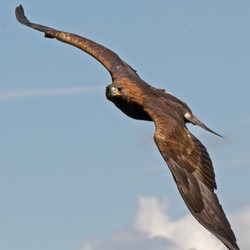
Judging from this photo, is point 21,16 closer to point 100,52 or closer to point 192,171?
point 100,52

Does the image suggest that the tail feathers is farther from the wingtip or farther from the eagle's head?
the wingtip

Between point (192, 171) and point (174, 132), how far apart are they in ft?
2.64

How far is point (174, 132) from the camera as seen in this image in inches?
845

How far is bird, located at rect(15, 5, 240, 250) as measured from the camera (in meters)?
20.2

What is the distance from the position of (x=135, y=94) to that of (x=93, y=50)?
2.20m

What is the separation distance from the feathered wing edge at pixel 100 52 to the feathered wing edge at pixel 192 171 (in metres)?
2.22

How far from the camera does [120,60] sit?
2483 cm

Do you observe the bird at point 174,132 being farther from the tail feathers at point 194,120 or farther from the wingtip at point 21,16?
the wingtip at point 21,16

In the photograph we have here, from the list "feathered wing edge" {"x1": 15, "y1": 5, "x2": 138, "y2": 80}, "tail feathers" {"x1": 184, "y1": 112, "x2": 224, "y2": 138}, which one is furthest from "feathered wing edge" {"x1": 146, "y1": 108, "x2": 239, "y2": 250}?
"feathered wing edge" {"x1": 15, "y1": 5, "x2": 138, "y2": 80}

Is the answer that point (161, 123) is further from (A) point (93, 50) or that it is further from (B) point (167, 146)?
(A) point (93, 50)

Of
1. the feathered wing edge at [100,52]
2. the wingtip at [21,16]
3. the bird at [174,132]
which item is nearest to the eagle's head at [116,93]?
the bird at [174,132]

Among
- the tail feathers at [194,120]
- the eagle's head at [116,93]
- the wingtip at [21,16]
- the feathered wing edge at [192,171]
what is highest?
the wingtip at [21,16]

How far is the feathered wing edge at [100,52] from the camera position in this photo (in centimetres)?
2422

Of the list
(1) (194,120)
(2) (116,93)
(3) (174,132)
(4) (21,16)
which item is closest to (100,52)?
(2) (116,93)
